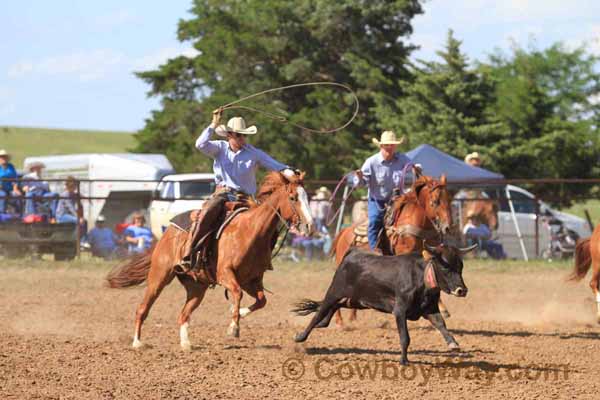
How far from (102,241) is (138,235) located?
2.10 feet

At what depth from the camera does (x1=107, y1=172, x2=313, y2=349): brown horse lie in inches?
331

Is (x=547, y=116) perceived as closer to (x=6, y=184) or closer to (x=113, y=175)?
(x=113, y=175)

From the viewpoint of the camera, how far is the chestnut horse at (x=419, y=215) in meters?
9.52

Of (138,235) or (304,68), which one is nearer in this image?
(138,235)

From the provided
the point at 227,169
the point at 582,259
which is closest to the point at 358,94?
the point at 582,259

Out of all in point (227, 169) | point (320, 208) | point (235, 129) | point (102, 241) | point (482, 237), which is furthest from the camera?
point (320, 208)

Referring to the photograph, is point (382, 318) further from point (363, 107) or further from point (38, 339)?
point (363, 107)

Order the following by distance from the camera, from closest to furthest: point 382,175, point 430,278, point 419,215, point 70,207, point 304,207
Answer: point 430,278
point 304,207
point 419,215
point 382,175
point 70,207

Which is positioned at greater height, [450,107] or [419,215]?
[450,107]

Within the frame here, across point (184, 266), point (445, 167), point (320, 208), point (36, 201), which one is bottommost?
point (184, 266)

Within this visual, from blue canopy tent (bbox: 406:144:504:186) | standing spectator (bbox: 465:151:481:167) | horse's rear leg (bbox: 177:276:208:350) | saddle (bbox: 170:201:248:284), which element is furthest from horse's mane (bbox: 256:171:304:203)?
standing spectator (bbox: 465:151:481:167)

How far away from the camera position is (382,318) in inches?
447

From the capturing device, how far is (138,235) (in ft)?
56.9

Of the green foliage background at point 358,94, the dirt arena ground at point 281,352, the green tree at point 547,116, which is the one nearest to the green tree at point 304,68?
the green foliage background at point 358,94
